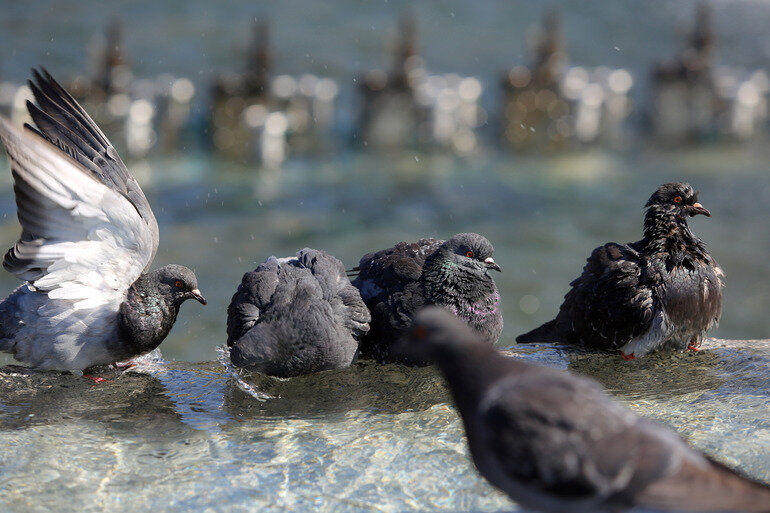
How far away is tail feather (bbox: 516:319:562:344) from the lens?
20.2ft

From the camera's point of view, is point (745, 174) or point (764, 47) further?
point (764, 47)

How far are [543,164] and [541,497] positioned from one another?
2425cm

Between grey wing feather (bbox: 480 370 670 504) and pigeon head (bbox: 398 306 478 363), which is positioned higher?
pigeon head (bbox: 398 306 478 363)

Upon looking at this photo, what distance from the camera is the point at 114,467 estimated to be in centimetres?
416

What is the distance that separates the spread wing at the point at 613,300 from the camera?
212 inches

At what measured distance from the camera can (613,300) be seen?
216 inches

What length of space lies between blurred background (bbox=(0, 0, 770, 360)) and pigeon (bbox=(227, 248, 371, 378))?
387 inches

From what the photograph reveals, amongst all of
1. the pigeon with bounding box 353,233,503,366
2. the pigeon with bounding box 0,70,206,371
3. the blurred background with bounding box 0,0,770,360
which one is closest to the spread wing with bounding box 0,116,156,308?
the pigeon with bounding box 0,70,206,371

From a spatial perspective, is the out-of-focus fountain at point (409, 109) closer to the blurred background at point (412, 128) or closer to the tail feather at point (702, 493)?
the blurred background at point (412, 128)

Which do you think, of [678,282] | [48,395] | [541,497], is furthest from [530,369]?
[48,395]

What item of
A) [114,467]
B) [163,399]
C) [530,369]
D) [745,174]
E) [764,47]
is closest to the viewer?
[530,369]

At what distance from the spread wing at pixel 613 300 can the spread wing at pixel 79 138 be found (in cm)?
272

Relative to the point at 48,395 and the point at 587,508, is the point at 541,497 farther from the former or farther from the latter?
the point at 48,395

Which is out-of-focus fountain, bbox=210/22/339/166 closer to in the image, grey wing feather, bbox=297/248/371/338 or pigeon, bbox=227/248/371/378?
grey wing feather, bbox=297/248/371/338
